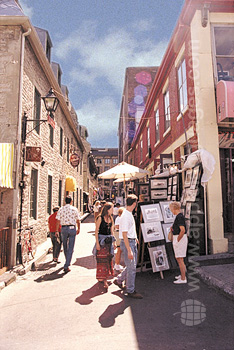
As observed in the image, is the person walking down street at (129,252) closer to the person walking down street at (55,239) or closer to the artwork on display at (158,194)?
the person walking down street at (55,239)

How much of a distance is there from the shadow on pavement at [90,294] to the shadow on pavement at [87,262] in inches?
59.5

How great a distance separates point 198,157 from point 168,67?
5634 mm

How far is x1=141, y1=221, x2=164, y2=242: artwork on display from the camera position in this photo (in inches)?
207

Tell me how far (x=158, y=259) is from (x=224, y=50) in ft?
22.1

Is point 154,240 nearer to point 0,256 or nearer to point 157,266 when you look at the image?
point 157,266

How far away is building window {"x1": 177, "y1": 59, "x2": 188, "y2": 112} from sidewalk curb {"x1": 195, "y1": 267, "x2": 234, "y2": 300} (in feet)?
17.5

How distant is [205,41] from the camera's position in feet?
22.8

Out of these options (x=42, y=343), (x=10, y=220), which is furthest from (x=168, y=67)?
(x=42, y=343)

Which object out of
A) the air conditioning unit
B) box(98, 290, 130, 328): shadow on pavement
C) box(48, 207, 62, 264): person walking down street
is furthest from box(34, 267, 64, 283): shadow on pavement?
the air conditioning unit

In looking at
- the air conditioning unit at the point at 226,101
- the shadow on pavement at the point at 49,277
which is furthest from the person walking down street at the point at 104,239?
the air conditioning unit at the point at 226,101

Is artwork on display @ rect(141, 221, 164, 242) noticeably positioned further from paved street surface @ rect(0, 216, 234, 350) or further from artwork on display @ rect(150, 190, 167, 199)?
artwork on display @ rect(150, 190, 167, 199)

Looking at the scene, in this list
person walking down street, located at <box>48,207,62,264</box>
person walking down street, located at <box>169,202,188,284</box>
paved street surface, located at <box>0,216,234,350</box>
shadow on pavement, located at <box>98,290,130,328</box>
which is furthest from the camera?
person walking down street, located at <box>48,207,62,264</box>

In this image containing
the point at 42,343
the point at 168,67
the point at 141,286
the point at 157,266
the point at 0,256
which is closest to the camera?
the point at 42,343

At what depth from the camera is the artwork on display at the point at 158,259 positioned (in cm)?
515
